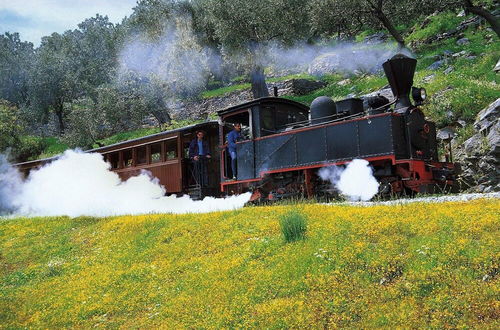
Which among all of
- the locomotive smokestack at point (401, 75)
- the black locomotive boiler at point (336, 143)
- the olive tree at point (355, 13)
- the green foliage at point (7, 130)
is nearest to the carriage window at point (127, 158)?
the black locomotive boiler at point (336, 143)

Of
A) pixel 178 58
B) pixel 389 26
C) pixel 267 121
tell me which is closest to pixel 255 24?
pixel 389 26

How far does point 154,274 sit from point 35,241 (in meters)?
6.46

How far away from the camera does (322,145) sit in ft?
42.5

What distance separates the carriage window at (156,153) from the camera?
60.1 feet

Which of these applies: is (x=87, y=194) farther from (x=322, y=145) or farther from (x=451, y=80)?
(x=451, y=80)

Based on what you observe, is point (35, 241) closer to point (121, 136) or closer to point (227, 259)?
point (227, 259)

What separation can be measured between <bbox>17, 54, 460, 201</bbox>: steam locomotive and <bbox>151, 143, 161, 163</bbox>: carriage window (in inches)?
45.5

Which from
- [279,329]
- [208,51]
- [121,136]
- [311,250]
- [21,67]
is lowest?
[279,329]

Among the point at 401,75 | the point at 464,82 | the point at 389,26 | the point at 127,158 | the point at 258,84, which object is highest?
the point at 389,26

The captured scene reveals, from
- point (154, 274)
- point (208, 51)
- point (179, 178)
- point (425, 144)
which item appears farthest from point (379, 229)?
point (208, 51)

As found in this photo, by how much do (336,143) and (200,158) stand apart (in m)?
5.87

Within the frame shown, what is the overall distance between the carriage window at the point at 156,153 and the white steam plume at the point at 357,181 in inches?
328

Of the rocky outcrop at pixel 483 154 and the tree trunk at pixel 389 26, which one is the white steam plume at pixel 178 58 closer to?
the tree trunk at pixel 389 26

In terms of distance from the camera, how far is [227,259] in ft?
25.5
